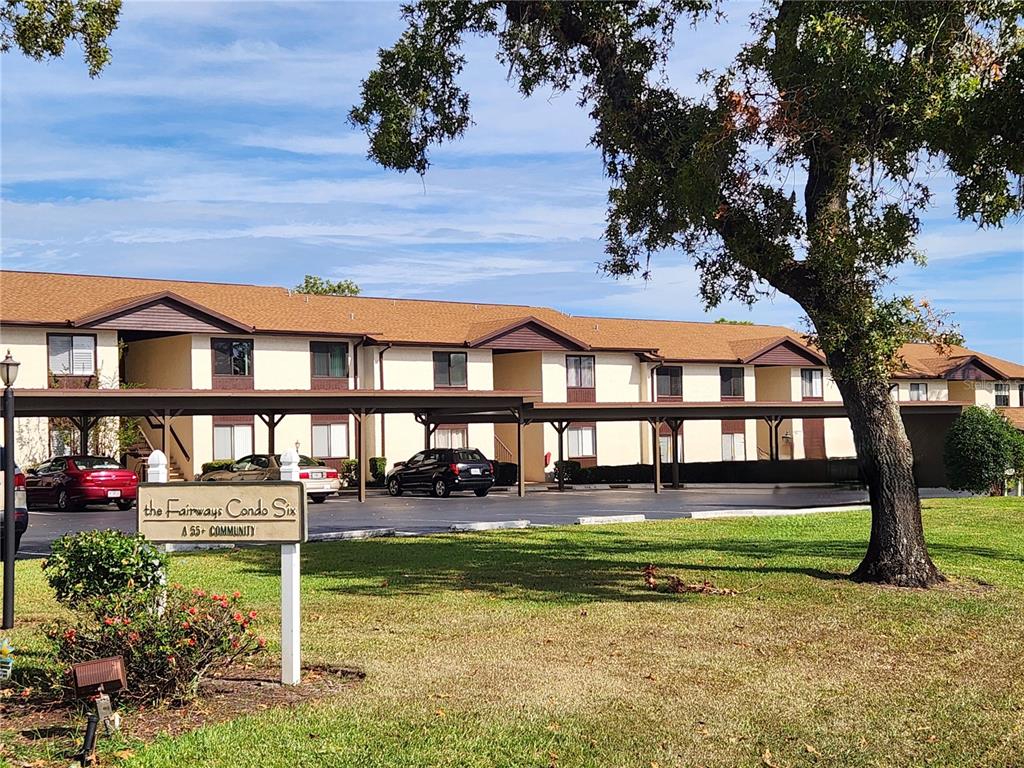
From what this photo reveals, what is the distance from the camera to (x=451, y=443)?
4822 centimetres

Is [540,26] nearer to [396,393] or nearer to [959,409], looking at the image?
[396,393]

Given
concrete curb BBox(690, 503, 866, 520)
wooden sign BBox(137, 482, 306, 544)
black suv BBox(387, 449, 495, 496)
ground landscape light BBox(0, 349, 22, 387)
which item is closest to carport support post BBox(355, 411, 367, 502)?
black suv BBox(387, 449, 495, 496)

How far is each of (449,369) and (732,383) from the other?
15.9 meters

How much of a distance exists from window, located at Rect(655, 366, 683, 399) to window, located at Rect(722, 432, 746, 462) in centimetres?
417

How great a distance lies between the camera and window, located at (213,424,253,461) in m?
42.2

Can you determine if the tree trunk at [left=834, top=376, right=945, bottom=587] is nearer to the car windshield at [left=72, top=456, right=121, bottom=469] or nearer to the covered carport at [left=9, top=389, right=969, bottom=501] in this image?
the covered carport at [left=9, top=389, right=969, bottom=501]

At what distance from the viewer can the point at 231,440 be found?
42531 mm

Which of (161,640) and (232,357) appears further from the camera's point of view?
(232,357)

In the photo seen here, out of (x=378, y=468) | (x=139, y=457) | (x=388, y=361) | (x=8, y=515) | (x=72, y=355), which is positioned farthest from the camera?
(x=388, y=361)

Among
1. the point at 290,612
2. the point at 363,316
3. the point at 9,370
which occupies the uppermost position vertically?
the point at 363,316

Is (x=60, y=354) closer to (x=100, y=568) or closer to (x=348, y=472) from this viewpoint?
(x=348, y=472)

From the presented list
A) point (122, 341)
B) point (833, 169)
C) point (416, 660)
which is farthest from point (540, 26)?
point (122, 341)

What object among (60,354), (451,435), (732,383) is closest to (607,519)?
(60,354)

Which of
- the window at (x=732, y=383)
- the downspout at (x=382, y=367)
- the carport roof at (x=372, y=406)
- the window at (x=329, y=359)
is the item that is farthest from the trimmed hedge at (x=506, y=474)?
the window at (x=732, y=383)
